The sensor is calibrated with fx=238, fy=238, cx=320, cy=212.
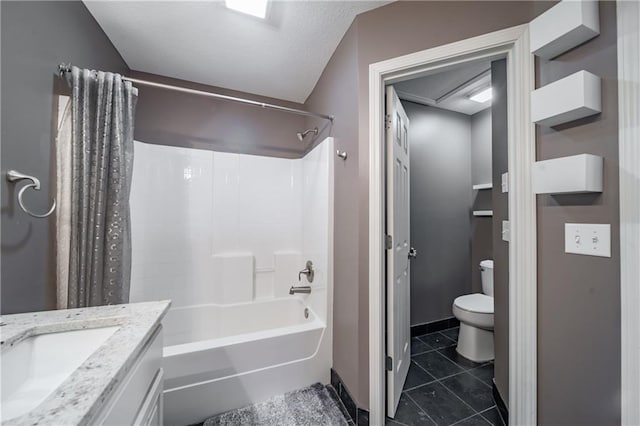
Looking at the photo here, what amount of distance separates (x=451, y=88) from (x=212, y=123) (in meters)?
2.23

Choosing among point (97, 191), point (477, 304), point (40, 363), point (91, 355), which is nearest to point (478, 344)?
point (477, 304)

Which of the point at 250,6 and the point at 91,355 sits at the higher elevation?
the point at 250,6

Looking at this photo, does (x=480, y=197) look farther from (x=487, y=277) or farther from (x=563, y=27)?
(x=563, y=27)

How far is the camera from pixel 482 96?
7.54ft

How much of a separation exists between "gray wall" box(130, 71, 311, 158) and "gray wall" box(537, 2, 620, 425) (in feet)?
6.17

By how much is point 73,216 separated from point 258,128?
162cm

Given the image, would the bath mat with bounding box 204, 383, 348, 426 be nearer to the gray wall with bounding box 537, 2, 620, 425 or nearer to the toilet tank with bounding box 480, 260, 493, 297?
the gray wall with bounding box 537, 2, 620, 425

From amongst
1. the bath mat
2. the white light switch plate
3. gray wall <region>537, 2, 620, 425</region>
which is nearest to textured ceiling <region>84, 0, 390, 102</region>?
gray wall <region>537, 2, 620, 425</region>

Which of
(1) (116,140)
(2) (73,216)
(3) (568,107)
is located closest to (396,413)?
(3) (568,107)

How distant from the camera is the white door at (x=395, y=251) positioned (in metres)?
1.39

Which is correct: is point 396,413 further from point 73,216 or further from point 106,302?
point 73,216

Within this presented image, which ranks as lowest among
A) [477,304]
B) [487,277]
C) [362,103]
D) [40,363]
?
[477,304]

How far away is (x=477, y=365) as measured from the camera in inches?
75.8

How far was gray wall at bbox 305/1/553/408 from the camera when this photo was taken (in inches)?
43.8
